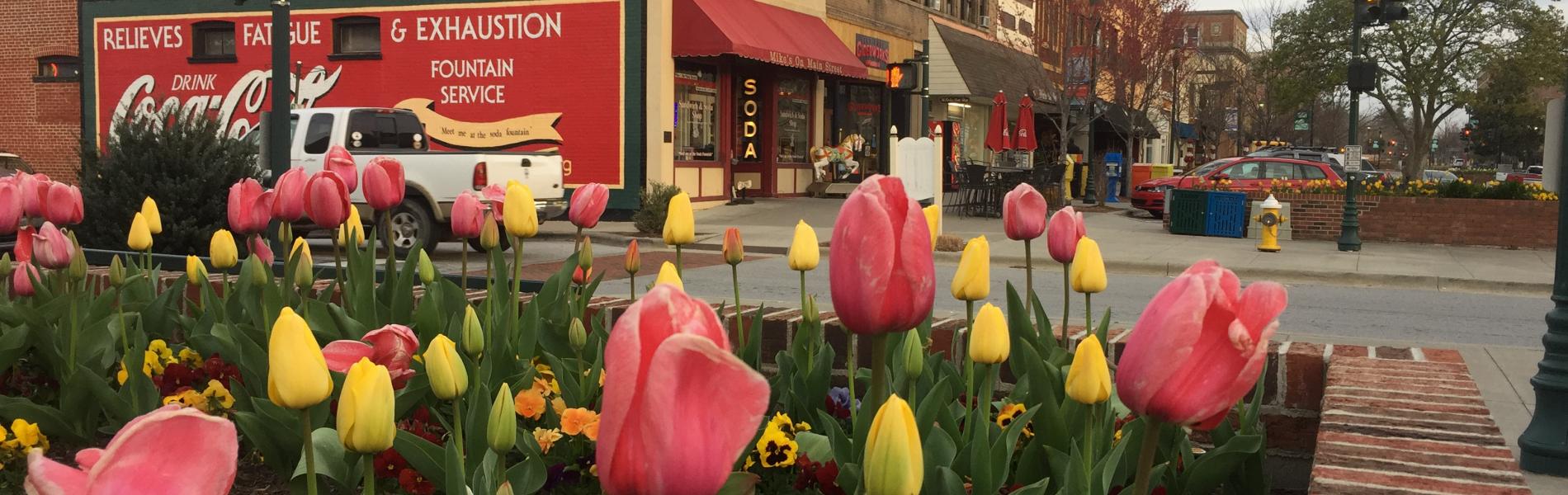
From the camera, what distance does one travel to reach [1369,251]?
17.1 metres

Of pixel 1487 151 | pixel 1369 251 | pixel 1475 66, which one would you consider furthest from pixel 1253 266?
pixel 1487 151

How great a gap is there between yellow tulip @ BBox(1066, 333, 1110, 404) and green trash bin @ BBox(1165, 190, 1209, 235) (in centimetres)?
1864

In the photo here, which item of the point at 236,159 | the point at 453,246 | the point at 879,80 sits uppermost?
the point at 879,80

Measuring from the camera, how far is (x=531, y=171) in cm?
1480

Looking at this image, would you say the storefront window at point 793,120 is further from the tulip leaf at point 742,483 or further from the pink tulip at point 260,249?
the tulip leaf at point 742,483

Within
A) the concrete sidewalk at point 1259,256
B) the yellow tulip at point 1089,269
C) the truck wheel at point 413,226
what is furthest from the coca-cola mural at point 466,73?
the yellow tulip at point 1089,269

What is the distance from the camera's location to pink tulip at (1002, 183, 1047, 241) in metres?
2.96

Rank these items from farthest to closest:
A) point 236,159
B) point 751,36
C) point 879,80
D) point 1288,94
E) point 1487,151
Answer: point 1487,151
point 1288,94
point 879,80
point 751,36
point 236,159

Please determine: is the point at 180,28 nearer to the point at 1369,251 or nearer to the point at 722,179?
the point at 722,179

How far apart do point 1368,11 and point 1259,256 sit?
347cm

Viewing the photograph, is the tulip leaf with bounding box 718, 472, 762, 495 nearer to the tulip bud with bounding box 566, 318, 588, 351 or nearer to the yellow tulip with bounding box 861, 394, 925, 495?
the yellow tulip with bounding box 861, 394, 925, 495

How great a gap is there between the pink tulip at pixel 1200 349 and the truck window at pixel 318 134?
14606 millimetres

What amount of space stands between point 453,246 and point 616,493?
17.0 metres

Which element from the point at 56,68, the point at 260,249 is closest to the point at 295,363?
the point at 260,249
